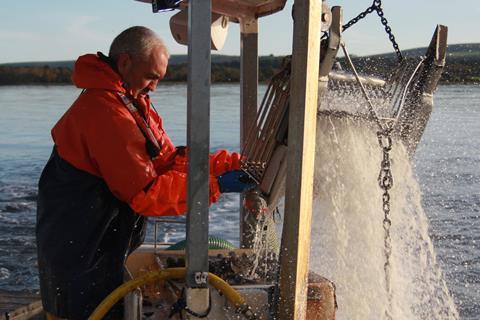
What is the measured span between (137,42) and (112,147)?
0.56 metres

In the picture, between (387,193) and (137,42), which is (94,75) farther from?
(387,193)

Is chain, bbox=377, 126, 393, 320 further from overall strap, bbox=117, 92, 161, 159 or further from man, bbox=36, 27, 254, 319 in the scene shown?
overall strap, bbox=117, 92, 161, 159

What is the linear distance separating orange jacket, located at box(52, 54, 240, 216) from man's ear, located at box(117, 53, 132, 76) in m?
0.07

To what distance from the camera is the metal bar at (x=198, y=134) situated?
2.66m

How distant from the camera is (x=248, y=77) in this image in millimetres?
4969

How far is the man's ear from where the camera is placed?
11.1ft

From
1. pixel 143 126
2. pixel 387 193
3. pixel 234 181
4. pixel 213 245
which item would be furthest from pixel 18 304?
pixel 387 193

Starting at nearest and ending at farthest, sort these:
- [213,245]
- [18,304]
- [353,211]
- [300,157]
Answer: [300,157] → [353,211] → [213,245] → [18,304]

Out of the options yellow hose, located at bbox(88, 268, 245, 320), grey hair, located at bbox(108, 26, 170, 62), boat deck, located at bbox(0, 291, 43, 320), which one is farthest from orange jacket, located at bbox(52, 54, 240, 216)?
boat deck, located at bbox(0, 291, 43, 320)

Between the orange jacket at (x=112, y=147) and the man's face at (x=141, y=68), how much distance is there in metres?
0.08

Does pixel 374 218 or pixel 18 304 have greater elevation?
pixel 374 218

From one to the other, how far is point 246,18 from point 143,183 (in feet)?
6.94

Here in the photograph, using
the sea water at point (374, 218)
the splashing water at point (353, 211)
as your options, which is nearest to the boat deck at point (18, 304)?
the sea water at point (374, 218)

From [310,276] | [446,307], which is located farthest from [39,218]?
[446,307]
